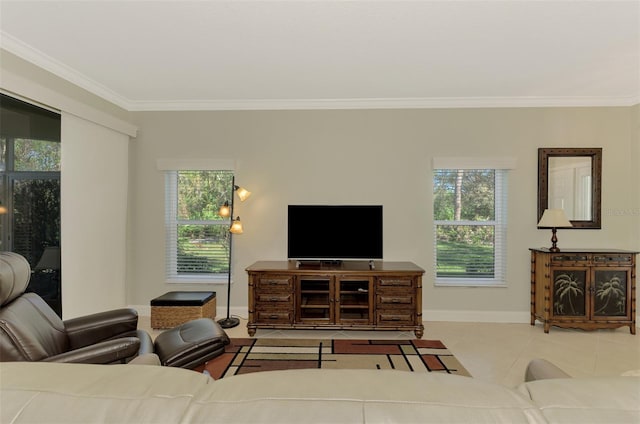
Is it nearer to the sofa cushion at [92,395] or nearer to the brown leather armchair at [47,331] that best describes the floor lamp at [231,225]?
the brown leather armchair at [47,331]

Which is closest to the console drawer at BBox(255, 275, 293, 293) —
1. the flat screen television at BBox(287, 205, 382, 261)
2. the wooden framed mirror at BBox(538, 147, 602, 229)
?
the flat screen television at BBox(287, 205, 382, 261)

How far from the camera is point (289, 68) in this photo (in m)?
3.23

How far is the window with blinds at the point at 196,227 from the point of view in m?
4.34

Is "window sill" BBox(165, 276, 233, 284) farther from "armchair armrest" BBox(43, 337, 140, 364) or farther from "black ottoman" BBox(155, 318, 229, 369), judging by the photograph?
"armchair armrest" BBox(43, 337, 140, 364)

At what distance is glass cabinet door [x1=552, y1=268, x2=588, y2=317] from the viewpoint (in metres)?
3.69

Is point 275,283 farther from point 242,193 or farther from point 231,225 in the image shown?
point 242,193

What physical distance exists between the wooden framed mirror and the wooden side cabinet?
73.8 inches

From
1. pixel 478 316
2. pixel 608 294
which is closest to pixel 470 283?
pixel 478 316

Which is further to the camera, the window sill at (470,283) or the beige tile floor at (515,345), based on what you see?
the window sill at (470,283)

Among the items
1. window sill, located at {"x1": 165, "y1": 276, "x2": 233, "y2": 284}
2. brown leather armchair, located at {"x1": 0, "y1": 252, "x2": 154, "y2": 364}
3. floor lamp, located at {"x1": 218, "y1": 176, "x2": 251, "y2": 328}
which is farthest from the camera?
window sill, located at {"x1": 165, "y1": 276, "x2": 233, "y2": 284}

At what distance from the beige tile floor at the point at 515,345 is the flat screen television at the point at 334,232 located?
83 centimetres

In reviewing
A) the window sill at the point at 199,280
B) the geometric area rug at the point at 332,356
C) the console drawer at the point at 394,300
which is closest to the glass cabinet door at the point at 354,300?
the console drawer at the point at 394,300

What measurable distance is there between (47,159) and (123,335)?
1.78 metres

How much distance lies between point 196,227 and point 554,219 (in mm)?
4048
